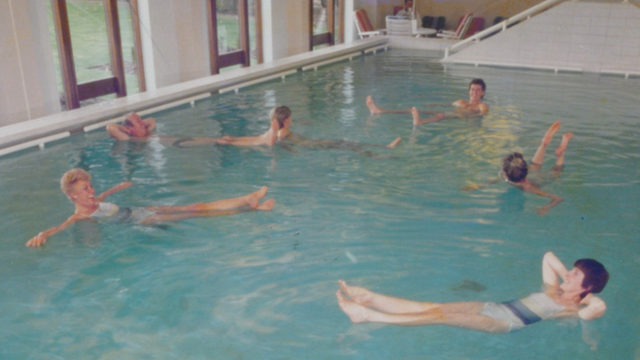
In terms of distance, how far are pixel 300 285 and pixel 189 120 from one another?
444 centimetres

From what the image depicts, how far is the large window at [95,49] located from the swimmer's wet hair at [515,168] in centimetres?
596

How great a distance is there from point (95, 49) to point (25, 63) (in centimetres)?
161

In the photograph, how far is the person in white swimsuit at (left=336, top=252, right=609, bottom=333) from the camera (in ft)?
10.0

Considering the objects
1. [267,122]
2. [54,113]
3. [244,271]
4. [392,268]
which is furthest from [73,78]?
[392,268]

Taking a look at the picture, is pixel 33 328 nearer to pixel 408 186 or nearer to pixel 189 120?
pixel 408 186

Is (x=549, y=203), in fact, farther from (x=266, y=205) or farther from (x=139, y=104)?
(x=139, y=104)

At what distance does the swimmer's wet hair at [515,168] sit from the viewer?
4891 millimetres

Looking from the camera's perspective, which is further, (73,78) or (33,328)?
(73,78)

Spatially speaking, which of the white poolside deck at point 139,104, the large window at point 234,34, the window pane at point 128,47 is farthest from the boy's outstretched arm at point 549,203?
the large window at point 234,34

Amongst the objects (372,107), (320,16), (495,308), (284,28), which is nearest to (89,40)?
(372,107)

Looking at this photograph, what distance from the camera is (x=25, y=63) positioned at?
7.10 m

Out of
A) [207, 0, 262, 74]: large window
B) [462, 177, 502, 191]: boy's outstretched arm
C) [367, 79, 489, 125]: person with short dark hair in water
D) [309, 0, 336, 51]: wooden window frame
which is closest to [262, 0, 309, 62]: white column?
[207, 0, 262, 74]: large window

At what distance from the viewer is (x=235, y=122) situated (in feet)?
24.4

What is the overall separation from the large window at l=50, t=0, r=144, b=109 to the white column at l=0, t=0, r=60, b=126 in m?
0.38
